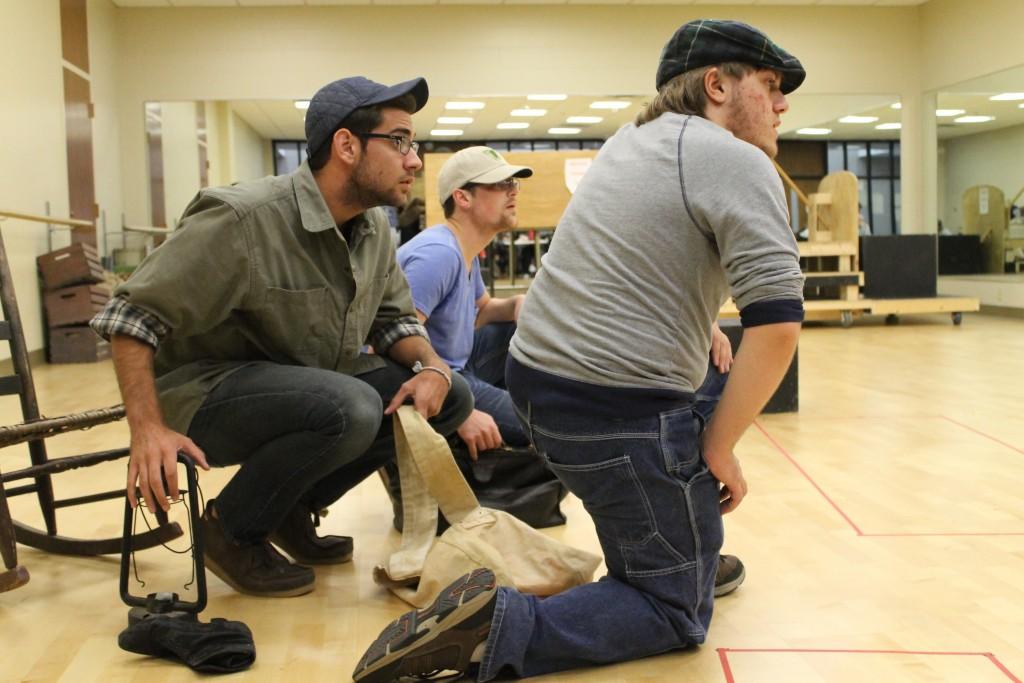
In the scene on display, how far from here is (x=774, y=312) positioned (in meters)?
1.58

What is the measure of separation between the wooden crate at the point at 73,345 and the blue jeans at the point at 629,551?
22.3 feet

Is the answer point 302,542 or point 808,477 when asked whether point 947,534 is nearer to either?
point 808,477

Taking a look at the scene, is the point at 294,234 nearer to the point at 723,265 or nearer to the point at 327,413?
the point at 327,413

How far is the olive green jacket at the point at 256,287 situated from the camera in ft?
6.36

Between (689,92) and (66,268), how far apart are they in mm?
7040

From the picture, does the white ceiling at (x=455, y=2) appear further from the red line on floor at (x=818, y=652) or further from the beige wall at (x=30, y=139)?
the red line on floor at (x=818, y=652)

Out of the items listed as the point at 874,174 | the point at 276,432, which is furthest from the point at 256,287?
the point at 874,174

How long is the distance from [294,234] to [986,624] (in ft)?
4.83

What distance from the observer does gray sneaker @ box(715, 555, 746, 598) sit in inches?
83.7

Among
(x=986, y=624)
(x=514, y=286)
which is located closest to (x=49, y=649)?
(x=986, y=624)

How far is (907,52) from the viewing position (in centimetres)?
1156

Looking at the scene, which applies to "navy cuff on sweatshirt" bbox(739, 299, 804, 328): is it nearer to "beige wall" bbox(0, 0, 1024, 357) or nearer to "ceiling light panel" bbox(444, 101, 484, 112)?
"beige wall" bbox(0, 0, 1024, 357)

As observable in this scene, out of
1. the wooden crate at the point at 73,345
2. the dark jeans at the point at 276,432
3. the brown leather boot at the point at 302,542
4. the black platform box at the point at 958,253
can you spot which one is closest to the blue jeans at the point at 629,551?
the dark jeans at the point at 276,432

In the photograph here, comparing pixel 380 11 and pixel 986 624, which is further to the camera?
pixel 380 11
